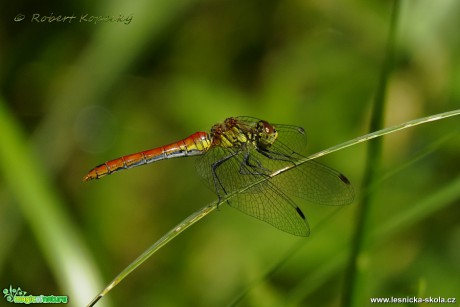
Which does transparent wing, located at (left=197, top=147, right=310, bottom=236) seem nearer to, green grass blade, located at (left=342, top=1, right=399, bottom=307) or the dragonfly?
the dragonfly

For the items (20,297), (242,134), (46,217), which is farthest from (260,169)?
(20,297)

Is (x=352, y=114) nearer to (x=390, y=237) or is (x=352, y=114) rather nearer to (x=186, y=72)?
(x=390, y=237)

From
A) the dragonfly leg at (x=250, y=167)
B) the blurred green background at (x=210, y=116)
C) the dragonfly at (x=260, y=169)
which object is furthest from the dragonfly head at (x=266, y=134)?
the blurred green background at (x=210, y=116)

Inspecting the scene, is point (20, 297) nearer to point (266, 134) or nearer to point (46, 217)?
point (46, 217)

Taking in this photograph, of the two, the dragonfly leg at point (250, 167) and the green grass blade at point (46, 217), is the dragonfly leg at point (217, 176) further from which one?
the green grass blade at point (46, 217)

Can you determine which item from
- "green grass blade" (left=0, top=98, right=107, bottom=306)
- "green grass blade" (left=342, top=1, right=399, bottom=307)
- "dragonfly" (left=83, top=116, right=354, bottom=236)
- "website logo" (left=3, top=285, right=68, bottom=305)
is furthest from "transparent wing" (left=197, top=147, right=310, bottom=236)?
"website logo" (left=3, top=285, right=68, bottom=305)

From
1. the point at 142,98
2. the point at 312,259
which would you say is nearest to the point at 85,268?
the point at 312,259
